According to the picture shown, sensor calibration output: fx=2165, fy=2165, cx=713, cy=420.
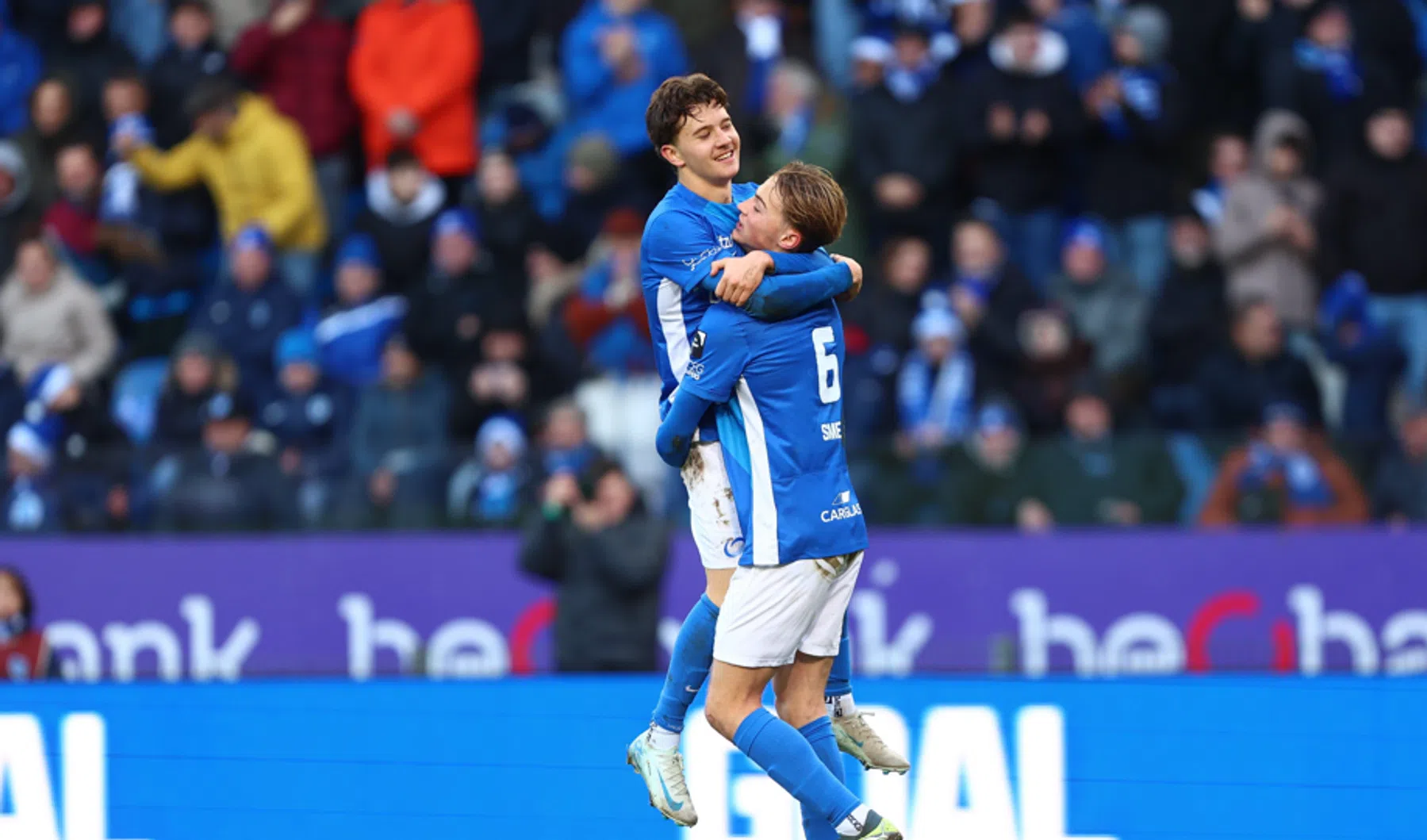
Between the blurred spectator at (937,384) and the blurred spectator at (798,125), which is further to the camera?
the blurred spectator at (798,125)

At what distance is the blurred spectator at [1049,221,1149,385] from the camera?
43.3 feet

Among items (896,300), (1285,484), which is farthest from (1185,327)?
(896,300)

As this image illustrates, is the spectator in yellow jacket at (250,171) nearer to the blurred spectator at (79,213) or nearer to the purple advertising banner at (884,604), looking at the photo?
the blurred spectator at (79,213)

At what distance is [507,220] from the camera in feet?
45.9

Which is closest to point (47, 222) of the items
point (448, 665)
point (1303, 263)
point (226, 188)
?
point (226, 188)

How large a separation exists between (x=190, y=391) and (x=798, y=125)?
13.8ft

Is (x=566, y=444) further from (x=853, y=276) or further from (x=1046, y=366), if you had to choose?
(x=853, y=276)

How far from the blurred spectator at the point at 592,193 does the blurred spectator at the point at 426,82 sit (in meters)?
1.09

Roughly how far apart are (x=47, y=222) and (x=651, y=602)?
669cm

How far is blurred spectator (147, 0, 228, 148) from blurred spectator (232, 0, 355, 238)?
35 cm

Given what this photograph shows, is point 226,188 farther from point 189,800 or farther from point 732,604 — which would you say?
point 732,604

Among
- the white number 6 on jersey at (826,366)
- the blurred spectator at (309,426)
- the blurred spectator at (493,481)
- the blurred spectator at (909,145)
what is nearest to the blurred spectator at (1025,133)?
the blurred spectator at (909,145)

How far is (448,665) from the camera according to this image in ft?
42.2

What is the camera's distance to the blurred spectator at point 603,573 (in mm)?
10914
